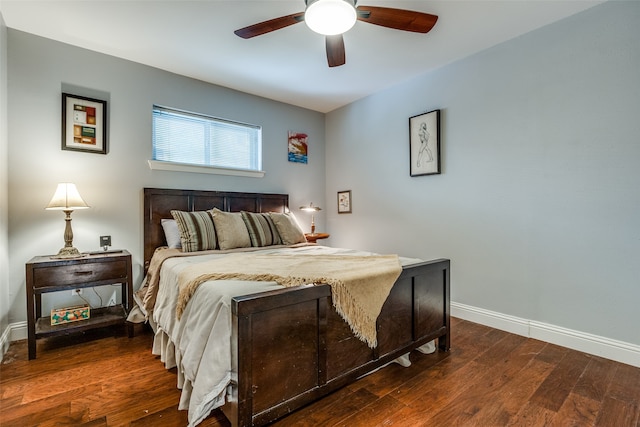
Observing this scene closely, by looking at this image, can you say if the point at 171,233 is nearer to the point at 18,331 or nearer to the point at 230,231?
the point at 230,231

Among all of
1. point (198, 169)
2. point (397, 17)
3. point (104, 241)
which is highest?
point (397, 17)

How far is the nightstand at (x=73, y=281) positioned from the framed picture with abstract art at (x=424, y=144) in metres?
2.92

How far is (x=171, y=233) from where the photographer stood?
287 centimetres

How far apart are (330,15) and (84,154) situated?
2454mm

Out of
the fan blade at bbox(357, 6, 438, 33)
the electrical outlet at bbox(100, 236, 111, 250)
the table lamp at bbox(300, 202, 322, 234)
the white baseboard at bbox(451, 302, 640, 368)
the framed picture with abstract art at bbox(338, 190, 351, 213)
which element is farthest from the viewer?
the framed picture with abstract art at bbox(338, 190, 351, 213)

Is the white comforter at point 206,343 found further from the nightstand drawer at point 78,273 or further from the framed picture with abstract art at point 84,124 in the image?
the framed picture with abstract art at point 84,124

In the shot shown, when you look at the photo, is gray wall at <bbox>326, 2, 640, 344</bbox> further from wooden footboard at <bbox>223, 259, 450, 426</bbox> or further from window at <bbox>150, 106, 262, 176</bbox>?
window at <bbox>150, 106, 262, 176</bbox>

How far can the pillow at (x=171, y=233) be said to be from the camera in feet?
9.22

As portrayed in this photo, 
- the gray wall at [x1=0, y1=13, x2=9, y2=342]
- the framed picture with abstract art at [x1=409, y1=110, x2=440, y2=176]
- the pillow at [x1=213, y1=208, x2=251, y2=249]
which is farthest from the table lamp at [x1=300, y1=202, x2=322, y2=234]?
the gray wall at [x1=0, y1=13, x2=9, y2=342]

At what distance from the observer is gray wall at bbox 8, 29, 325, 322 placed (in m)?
2.45

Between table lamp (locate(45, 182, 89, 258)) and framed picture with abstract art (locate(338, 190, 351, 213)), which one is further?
framed picture with abstract art (locate(338, 190, 351, 213))

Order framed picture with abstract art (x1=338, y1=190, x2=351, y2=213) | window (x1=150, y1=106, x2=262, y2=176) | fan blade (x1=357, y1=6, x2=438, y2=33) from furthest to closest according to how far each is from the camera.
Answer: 1. framed picture with abstract art (x1=338, y1=190, x2=351, y2=213)
2. window (x1=150, y1=106, x2=262, y2=176)
3. fan blade (x1=357, y1=6, x2=438, y2=33)

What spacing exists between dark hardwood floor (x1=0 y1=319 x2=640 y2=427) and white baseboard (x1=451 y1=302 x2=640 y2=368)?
8 cm

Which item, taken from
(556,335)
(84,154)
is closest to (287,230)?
(84,154)
